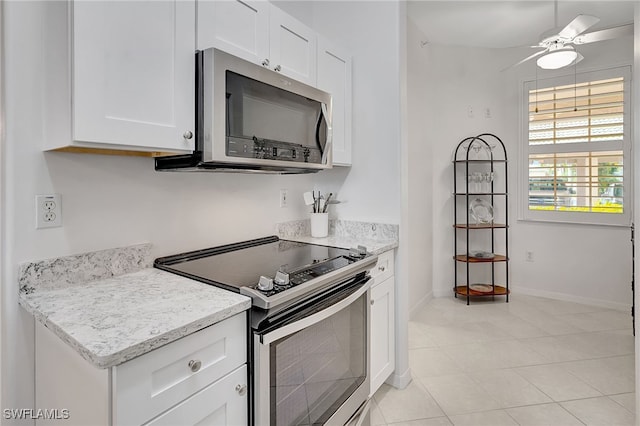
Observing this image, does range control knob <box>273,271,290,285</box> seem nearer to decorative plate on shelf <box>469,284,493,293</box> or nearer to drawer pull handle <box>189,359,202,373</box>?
drawer pull handle <box>189,359,202,373</box>

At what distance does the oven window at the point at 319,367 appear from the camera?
1.25m

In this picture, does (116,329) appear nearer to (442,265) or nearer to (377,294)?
(377,294)

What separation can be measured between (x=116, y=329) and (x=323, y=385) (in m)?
0.88

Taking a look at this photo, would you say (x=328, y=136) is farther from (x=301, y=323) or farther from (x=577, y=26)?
(x=577, y=26)

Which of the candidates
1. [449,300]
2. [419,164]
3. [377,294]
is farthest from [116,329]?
[449,300]

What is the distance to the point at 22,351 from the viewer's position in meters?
1.19

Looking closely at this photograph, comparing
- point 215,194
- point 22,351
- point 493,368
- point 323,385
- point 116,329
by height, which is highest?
point 215,194

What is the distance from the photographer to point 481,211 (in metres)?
3.81

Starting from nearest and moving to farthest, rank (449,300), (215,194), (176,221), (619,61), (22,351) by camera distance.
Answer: (22,351)
(176,221)
(215,194)
(619,61)
(449,300)

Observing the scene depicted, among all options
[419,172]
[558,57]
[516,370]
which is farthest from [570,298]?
[558,57]

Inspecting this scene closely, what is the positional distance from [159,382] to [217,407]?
0.23 metres

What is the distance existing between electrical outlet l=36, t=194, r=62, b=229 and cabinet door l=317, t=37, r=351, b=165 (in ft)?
4.50

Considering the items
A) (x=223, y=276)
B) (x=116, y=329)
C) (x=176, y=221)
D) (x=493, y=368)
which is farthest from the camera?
(x=493, y=368)

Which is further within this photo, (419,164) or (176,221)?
(419,164)
